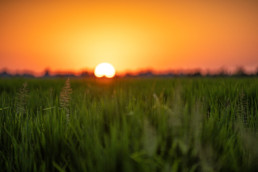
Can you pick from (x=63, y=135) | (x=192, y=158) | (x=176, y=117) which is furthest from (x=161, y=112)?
(x=63, y=135)

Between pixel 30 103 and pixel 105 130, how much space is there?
179 centimetres

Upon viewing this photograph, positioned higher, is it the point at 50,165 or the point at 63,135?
the point at 63,135

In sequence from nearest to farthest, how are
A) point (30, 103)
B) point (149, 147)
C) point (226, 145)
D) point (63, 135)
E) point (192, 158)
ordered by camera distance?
point (149, 147) → point (192, 158) → point (226, 145) → point (63, 135) → point (30, 103)

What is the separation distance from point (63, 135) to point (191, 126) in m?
0.76

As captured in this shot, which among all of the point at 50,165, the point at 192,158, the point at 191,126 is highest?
the point at 191,126

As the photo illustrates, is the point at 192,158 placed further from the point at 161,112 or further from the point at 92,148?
the point at 92,148

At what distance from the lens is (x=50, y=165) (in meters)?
1.21

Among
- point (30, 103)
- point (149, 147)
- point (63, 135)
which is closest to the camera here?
point (149, 147)

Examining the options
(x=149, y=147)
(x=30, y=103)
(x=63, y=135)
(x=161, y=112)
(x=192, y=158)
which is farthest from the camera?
(x=30, y=103)

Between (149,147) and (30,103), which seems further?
(30,103)

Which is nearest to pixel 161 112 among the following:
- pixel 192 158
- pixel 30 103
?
pixel 192 158

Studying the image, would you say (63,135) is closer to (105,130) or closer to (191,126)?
(105,130)

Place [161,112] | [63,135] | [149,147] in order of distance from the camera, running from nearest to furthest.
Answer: [149,147], [161,112], [63,135]

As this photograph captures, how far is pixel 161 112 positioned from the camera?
1179mm
